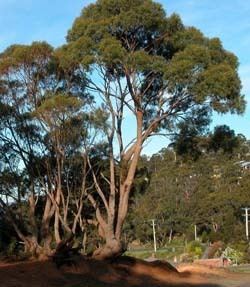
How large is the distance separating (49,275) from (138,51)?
947 centimetres

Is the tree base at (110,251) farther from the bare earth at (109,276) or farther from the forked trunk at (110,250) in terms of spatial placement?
the bare earth at (109,276)

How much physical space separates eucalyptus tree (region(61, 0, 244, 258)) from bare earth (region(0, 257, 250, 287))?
3.99 ft

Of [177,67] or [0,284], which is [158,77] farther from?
[0,284]

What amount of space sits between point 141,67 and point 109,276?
792cm

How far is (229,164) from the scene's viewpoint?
97.5 meters

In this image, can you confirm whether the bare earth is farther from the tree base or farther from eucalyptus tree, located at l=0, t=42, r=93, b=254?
eucalyptus tree, located at l=0, t=42, r=93, b=254

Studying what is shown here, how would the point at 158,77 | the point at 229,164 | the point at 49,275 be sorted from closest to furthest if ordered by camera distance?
the point at 49,275 → the point at 158,77 → the point at 229,164

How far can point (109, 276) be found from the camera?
20.1m

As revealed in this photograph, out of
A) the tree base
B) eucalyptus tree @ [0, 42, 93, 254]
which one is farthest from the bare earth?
eucalyptus tree @ [0, 42, 93, 254]

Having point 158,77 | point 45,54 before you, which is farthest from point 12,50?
point 158,77

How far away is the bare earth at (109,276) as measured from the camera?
55.8ft

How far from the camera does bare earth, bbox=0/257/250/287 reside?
1702 centimetres

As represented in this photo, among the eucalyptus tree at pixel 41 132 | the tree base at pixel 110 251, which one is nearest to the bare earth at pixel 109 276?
the tree base at pixel 110 251

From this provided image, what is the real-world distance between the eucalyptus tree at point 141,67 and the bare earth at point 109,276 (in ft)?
3.99
